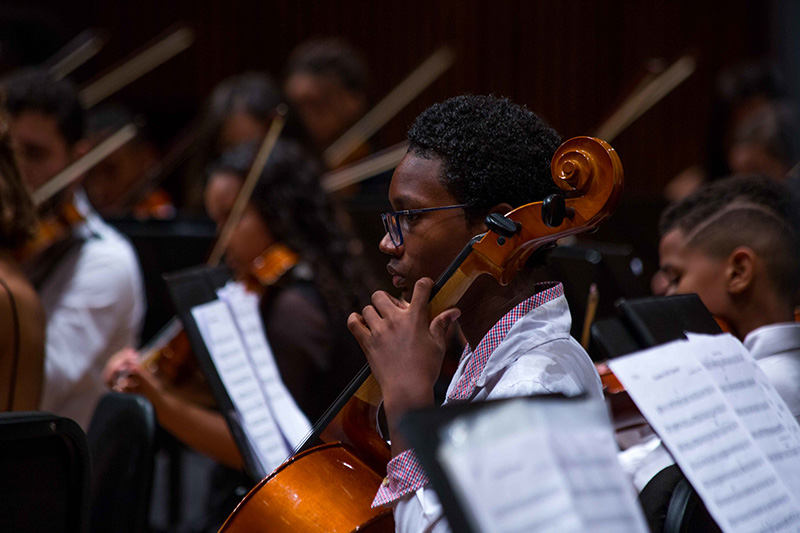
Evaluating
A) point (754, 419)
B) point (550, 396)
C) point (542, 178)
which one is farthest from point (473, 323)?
point (550, 396)

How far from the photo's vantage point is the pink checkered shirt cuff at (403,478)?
1.00 m

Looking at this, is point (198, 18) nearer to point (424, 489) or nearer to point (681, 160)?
point (681, 160)

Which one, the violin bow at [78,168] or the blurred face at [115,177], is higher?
the violin bow at [78,168]

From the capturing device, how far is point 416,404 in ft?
3.34

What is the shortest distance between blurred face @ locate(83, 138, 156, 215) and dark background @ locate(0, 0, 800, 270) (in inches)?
43.9

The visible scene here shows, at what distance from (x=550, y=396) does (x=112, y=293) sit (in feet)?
6.15

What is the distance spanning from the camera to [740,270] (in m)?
1.57

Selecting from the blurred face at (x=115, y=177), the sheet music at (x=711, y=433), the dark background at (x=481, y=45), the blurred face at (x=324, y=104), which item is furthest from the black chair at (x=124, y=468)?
the dark background at (x=481, y=45)

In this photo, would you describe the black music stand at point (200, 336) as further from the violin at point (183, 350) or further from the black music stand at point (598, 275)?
the black music stand at point (598, 275)

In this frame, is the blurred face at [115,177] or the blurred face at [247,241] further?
the blurred face at [115,177]

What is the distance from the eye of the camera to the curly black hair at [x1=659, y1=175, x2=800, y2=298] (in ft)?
5.22

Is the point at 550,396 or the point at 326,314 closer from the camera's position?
the point at 550,396

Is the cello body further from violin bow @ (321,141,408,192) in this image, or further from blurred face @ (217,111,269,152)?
blurred face @ (217,111,269,152)

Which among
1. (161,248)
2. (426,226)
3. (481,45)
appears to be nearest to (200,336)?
(426,226)
